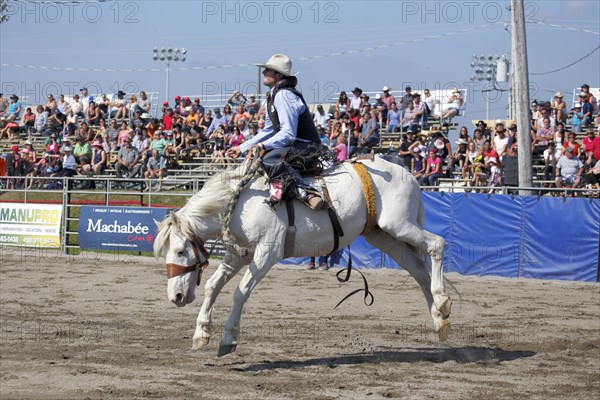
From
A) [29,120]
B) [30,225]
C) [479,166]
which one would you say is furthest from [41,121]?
[479,166]

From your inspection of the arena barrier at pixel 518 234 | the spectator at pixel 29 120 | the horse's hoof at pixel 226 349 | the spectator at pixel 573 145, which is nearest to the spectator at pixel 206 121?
the spectator at pixel 29 120

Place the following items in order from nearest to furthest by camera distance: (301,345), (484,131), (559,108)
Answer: (301,345), (484,131), (559,108)

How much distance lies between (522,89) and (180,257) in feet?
39.4

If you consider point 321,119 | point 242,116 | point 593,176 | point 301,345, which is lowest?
point 301,345

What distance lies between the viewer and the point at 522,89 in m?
18.6

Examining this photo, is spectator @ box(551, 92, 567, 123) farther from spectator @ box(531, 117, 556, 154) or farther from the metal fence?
the metal fence

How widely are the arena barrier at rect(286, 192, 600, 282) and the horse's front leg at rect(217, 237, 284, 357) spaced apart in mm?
9651

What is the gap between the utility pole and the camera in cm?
1862

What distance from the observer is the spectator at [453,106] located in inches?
974

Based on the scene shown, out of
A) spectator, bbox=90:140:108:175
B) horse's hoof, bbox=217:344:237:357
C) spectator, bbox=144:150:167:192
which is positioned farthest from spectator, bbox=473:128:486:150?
horse's hoof, bbox=217:344:237:357

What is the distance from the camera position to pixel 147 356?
8625mm

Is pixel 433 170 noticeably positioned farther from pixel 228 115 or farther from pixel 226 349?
pixel 226 349

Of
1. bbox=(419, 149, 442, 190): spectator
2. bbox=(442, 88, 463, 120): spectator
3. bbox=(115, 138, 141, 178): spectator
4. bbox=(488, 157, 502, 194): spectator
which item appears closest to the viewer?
bbox=(488, 157, 502, 194): spectator

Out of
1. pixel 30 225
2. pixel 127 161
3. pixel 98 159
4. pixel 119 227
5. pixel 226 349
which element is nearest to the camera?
pixel 226 349
